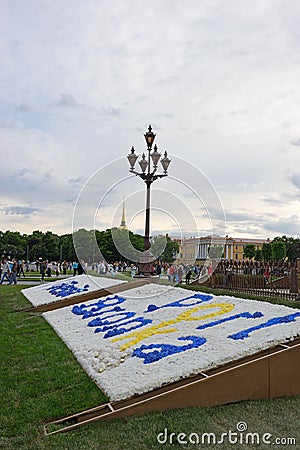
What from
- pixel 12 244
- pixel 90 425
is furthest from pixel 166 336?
pixel 12 244

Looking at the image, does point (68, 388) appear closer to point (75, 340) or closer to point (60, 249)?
point (75, 340)

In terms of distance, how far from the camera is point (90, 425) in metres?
5.11

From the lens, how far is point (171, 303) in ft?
37.5

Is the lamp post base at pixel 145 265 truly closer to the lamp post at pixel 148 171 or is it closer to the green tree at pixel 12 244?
the lamp post at pixel 148 171

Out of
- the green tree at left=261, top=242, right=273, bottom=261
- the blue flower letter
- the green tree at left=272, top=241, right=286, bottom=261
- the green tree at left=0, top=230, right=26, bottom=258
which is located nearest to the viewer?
the blue flower letter

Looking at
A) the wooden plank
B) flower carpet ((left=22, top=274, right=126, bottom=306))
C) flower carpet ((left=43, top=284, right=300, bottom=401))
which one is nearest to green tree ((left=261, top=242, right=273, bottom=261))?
flower carpet ((left=22, top=274, right=126, bottom=306))

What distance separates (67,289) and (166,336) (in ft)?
35.5

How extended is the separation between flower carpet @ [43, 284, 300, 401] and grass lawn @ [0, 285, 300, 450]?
43cm

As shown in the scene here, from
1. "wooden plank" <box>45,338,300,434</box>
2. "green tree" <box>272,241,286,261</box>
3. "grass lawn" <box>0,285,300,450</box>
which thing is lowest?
"grass lawn" <box>0,285,300,450</box>

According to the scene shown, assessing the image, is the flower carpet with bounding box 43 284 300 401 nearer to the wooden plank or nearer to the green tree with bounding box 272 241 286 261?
the wooden plank

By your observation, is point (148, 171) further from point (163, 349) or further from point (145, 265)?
point (163, 349)

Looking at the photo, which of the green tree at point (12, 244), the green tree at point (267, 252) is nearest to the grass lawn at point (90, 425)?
the green tree at point (267, 252)

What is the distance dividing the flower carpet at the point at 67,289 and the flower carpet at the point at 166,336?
12.6ft

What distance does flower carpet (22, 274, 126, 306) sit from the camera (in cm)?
1645
